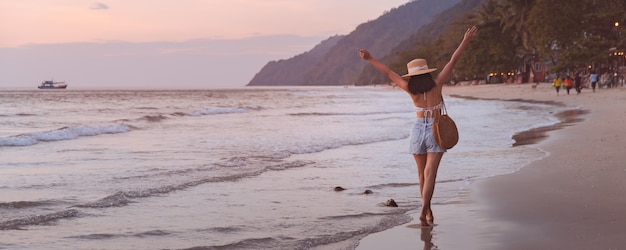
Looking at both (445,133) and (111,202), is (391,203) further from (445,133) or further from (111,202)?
(111,202)

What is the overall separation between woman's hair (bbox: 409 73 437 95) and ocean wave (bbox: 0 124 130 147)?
12298mm

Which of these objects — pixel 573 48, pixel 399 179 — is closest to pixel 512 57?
pixel 573 48

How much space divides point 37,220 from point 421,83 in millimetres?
3496

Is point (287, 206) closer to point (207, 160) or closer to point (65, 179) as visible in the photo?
point (65, 179)

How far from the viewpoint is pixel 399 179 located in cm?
951

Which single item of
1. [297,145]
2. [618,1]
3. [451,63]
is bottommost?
[297,145]

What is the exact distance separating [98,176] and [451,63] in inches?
219

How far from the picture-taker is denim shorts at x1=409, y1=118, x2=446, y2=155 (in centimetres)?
618

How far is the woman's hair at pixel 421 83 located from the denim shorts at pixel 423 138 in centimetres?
26

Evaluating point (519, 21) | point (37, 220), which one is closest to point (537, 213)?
point (37, 220)

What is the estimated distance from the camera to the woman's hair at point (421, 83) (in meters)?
6.14

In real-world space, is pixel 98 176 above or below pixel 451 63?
below

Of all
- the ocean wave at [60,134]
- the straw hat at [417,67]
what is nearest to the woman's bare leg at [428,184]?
the straw hat at [417,67]

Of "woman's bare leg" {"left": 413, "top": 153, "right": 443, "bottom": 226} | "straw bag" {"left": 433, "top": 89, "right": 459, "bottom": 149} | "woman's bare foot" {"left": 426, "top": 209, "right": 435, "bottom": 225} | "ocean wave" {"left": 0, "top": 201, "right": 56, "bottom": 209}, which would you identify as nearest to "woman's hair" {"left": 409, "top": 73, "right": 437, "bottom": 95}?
"straw bag" {"left": 433, "top": 89, "right": 459, "bottom": 149}
